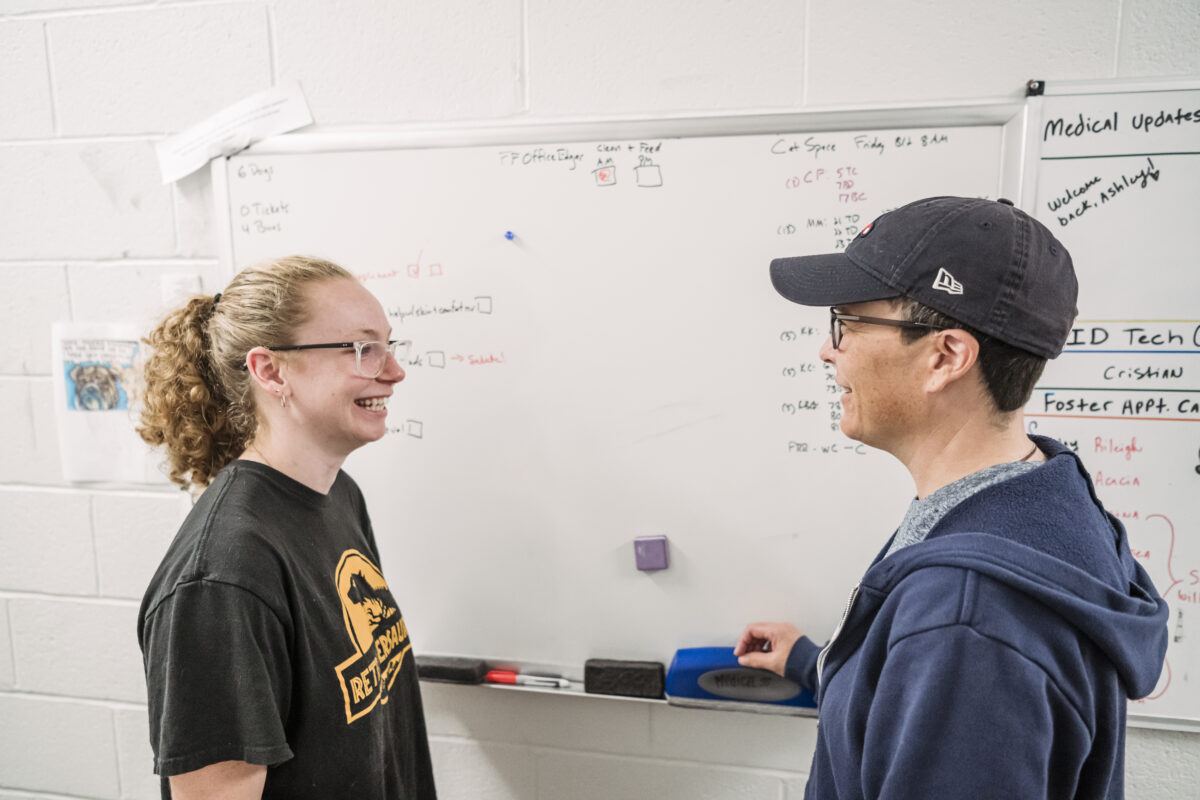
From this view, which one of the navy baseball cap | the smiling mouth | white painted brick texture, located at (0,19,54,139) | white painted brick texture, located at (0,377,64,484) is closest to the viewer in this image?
the navy baseball cap

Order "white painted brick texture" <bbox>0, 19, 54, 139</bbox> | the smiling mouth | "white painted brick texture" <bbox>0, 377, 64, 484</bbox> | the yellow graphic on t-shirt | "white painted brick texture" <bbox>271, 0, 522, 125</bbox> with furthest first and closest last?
"white painted brick texture" <bbox>0, 377, 64, 484</bbox>, "white painted brick texture" <bbox>0, 19, 54, 139</bbox>, "white painted brick texture" <bbox>271, 0, 522, 125</bbox>, the smiling mouth, the yellow graphic on t-shirt

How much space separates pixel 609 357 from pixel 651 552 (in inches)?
15.6

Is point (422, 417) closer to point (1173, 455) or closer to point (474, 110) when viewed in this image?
point (474, 110)

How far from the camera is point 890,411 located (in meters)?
0.87

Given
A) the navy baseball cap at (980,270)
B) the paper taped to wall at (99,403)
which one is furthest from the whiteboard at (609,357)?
the navy baseball cap at (980,270)

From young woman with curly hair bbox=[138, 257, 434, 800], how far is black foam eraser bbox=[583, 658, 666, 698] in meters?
0.36

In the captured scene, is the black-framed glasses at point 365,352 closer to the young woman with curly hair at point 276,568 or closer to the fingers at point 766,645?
the young woman with curly hair at point 276,568

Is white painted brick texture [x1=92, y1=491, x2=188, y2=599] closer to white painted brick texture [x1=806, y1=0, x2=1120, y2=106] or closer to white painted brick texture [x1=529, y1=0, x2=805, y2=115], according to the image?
white painted brick texture [x1=529, y1=0, x2=805, y2=115]

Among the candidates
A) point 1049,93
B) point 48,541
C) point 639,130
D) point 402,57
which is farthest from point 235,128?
point 1049,93

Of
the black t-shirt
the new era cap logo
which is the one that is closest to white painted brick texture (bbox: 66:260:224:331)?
the black t-shirt

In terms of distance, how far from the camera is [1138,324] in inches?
49.8

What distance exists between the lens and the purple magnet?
142 centimetres

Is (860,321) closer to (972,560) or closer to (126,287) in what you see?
(972,560)

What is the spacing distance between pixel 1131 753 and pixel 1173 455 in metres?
0.57
